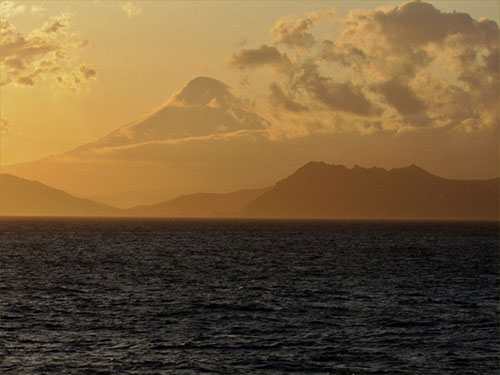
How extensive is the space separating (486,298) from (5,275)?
181ft

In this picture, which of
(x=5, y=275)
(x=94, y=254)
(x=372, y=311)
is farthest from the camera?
(x=94, y=254)

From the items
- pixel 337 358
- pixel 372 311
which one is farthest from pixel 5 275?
pixel 337 358

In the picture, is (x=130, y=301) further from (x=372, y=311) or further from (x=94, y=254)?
(x=94, y=254)

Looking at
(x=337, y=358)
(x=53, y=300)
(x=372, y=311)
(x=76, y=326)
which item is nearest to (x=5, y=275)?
(x=53, y=300)

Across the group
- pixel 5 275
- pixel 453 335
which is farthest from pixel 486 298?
pixel 5 275

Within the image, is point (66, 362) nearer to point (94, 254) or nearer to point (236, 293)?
point (236, 293)

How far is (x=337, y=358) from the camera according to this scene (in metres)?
38.2

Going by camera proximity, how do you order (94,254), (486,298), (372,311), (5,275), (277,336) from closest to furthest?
(277,336), (372,311), (486,298), (5,275), (94,254)

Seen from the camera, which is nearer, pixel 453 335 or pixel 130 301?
pixel 453 335

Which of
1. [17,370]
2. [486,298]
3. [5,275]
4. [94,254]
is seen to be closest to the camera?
[17,370]

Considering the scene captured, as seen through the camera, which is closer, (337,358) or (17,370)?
(17,370)

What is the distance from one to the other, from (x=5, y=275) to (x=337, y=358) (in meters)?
54.4

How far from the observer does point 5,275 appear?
7994 cm

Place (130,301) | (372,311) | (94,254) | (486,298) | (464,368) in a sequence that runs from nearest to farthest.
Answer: (464,368), (372,311), (130,301), (486,298), (94,254)
